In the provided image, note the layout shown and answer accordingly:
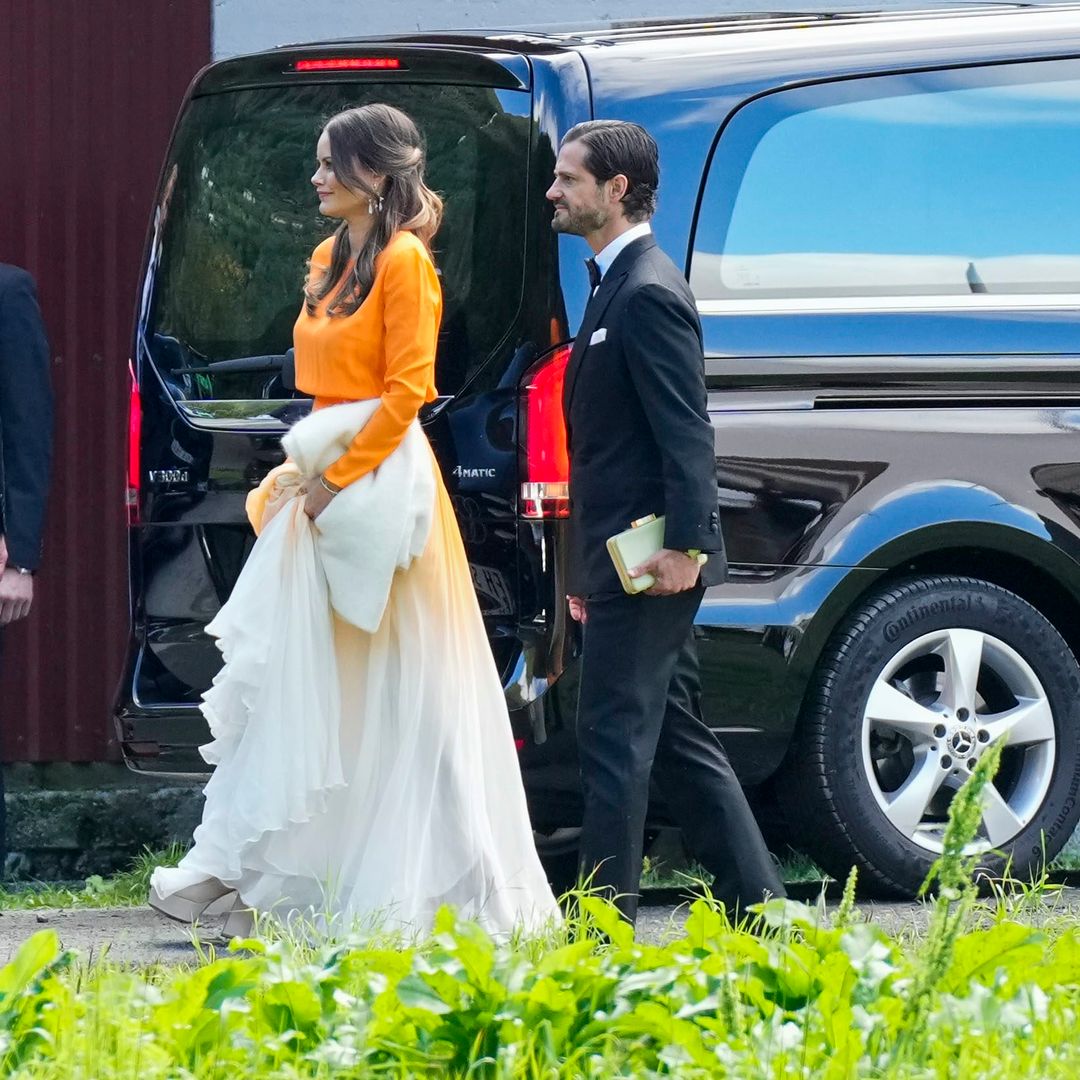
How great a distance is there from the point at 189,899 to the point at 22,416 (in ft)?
5.18

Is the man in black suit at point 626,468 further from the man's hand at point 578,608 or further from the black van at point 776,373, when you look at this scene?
the black van at point 776,373

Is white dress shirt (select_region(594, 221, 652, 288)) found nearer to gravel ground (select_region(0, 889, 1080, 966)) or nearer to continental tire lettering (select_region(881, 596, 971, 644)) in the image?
continental tire lettering (select_region(881, 596, 971, 644))

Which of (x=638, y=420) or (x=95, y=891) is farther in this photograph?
(x=95, y=891)

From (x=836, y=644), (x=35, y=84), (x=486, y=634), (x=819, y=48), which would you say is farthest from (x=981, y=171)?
(x=35, y=84)

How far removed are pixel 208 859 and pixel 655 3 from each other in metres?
4.00

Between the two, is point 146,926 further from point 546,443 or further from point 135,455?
point 546,443

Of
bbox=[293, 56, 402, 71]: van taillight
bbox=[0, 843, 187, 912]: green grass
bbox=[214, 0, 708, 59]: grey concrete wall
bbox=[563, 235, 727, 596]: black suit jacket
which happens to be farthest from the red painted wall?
bbox=[563, 235, 727, 596]: black suit jacket

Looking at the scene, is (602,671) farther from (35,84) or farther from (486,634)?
(35,84)

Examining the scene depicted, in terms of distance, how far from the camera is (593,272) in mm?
4512

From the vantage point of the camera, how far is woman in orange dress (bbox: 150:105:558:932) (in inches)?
175

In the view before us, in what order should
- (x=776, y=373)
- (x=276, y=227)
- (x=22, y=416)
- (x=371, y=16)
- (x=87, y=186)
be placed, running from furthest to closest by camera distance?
(x=371, y=16)
(x=87, y=186)
(x=22, y=416)
(x=276, y=227)
(x=776, y=373)

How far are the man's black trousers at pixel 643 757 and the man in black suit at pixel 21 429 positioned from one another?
1822mm

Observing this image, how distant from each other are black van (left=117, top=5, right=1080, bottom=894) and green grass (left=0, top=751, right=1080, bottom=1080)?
4.59 ft

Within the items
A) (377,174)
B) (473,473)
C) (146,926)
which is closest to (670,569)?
(473,473)
